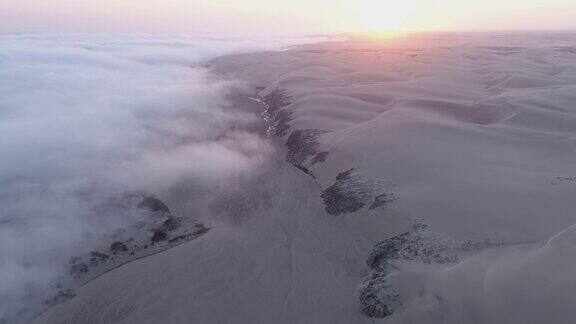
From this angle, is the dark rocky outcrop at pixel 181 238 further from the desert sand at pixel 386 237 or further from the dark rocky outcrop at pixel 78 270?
the dark rocky outcrop at pixel 78 270

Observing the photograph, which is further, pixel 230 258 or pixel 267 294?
pixel 230 258

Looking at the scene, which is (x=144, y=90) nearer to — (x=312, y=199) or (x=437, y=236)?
(x=312, y=199)

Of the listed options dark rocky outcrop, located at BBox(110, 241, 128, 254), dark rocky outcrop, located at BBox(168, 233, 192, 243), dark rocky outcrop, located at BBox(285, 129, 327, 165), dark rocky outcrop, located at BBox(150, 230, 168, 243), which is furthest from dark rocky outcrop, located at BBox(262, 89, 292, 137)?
dark rocky outcrop, located at BBox(110, 241, 128, 254)

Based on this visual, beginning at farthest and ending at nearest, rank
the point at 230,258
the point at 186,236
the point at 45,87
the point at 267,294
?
the point at 45,87 < the point at 186,236 < the point at 230,258 < the point at 267,294

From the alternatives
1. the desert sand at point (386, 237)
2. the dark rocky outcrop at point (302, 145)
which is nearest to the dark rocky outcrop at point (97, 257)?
the desert sand at point (386, 237)

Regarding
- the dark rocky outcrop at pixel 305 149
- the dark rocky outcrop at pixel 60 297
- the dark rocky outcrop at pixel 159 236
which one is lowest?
the dark rocky outcrop at pixel 60 297

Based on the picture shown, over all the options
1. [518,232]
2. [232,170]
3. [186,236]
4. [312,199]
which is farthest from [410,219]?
[232,170]

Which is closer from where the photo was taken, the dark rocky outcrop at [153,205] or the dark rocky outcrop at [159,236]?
the dark rocky outcrop at [159,236]

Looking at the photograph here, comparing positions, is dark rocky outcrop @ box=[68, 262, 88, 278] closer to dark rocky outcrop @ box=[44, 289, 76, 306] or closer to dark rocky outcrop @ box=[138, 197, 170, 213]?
dark rocky outcrop @ box=[44, 289, 76, 306]

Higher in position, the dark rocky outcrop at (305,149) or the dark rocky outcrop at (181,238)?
the dark rocky outcrop at (305,149)
